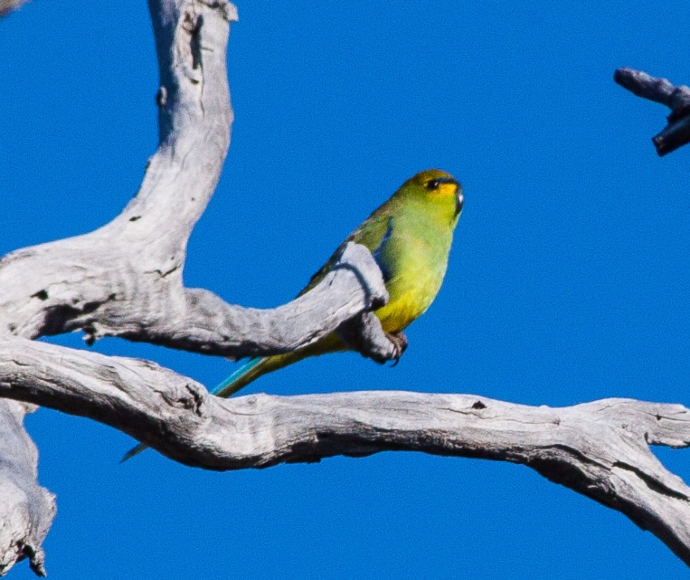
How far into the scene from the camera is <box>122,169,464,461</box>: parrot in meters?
6.12

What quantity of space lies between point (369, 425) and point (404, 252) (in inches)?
114

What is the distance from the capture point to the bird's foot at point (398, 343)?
5.69 metres

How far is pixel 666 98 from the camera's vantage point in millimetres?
3594

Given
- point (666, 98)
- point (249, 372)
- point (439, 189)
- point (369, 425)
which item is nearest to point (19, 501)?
point (369, 425)

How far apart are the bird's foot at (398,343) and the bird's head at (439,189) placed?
133 cm

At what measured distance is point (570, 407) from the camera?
4.21m

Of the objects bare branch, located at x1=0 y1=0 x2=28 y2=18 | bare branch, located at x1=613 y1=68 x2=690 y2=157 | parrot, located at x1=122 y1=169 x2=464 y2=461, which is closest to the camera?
bare branch, located at x1=0 y1=0 x2=28 y2=18

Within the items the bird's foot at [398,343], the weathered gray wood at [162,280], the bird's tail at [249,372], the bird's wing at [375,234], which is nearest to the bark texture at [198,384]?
the weathered gray wood at [162,280]

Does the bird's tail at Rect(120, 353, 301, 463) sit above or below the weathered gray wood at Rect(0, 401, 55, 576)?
above

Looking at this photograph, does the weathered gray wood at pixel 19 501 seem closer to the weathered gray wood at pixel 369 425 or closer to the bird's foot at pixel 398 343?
the weathered gray wood at pixel 369 425

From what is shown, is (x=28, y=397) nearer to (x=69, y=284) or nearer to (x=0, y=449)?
(x=69, y=284)

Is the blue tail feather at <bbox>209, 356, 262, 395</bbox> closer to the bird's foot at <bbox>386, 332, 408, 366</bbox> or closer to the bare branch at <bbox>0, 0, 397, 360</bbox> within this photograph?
the bird's foot at <bbox>386, 332, 408, 366</bbox>

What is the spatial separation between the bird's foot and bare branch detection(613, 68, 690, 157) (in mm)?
2192

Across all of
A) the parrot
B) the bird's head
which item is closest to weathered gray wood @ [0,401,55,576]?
the parrot
